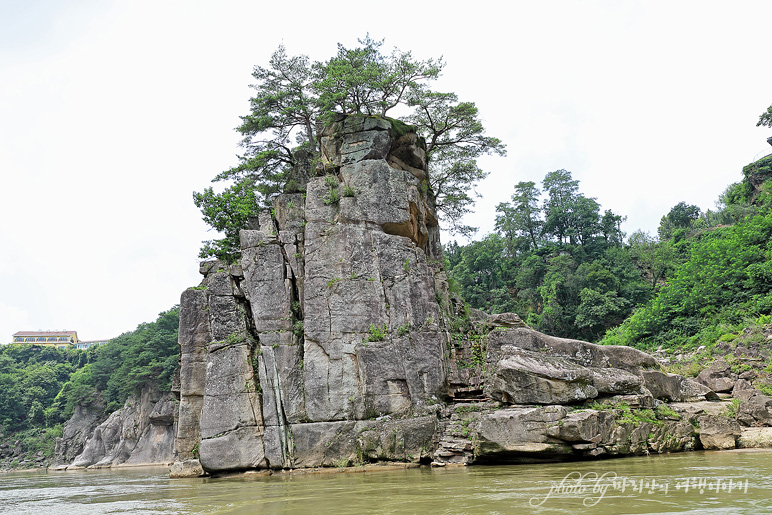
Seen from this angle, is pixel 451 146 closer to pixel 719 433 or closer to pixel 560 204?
pixel 719 433

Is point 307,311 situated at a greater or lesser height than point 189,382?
greater

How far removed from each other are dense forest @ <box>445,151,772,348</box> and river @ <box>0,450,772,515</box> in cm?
1955

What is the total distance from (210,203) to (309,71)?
28.7 feet

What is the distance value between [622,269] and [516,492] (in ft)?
138

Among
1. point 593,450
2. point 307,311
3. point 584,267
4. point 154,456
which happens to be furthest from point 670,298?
point 154,456

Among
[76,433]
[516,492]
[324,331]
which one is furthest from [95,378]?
[516,492]

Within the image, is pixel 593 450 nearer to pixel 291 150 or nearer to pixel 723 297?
pixel 291 150

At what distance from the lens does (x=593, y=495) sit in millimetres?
8031

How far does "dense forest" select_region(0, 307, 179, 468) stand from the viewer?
51.1 metres

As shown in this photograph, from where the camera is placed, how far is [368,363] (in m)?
18.5

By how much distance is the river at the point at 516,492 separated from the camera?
23.3 ft

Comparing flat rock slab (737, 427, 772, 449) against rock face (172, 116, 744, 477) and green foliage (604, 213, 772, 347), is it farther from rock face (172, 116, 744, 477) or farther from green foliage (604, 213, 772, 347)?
green foliage (604, 213, 772, 347)

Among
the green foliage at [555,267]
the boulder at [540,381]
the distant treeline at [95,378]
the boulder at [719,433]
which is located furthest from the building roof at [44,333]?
the boulder at [719,433]

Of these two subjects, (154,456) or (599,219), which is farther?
(599,219)
